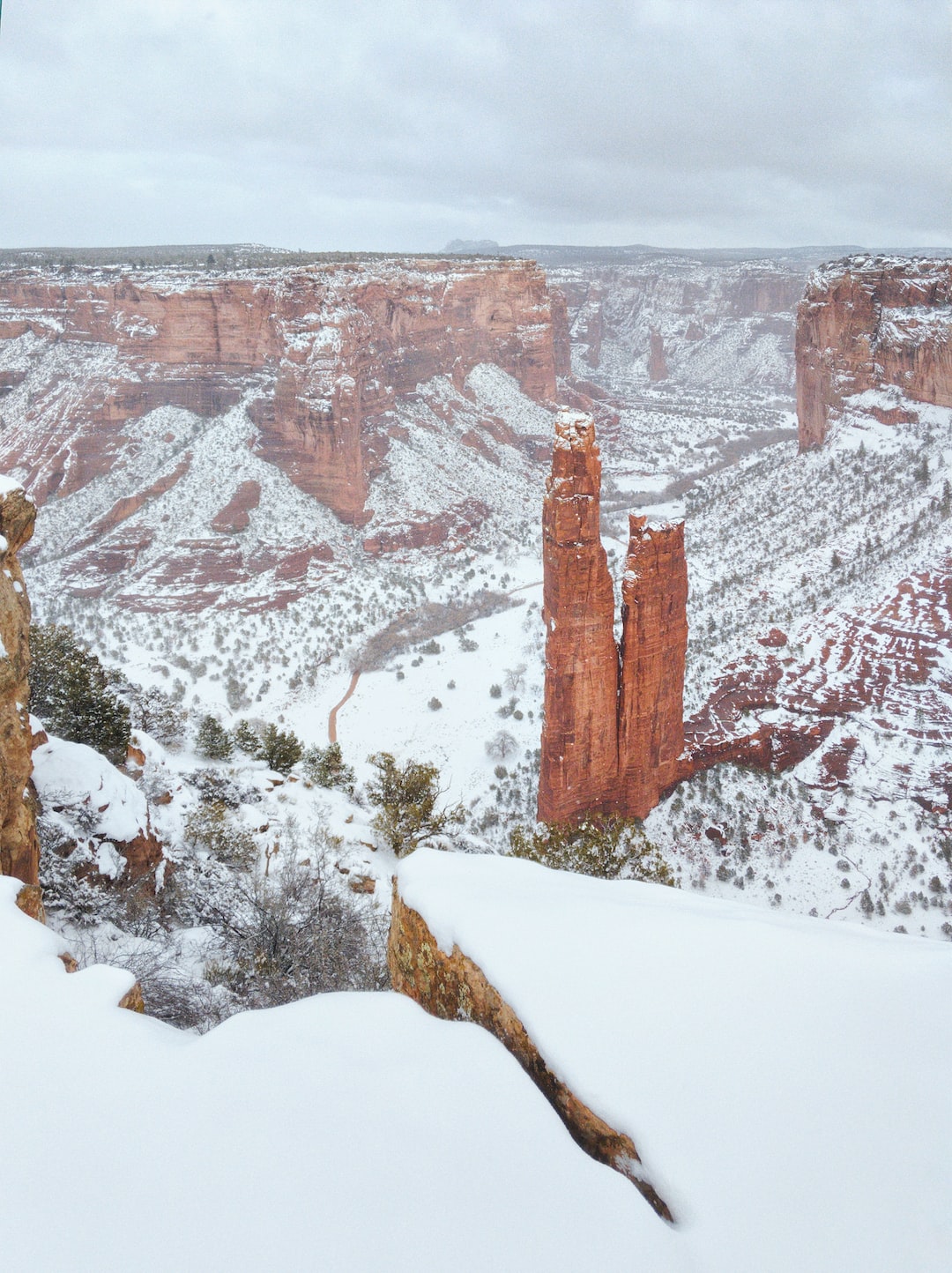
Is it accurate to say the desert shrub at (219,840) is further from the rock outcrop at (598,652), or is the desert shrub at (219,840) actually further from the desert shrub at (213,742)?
the rock outcrop at (598,652)

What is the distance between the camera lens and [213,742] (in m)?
22.7

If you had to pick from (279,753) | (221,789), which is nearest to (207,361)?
(279,753)

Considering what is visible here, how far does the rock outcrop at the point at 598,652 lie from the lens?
17.9 meters

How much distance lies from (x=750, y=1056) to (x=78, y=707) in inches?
681

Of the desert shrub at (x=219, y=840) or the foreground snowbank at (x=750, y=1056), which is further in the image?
the desert shrub at (x=219, y=840)

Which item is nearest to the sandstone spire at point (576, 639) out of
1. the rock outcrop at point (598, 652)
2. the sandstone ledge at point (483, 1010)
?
the rock outcrop at point (598, 652)

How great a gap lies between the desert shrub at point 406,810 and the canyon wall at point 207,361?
1298 inches

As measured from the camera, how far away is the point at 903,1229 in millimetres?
3623

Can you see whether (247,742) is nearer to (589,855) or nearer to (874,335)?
(589,855)

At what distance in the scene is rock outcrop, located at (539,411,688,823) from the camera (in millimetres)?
17875

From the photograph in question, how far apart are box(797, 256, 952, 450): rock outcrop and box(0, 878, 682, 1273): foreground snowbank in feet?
163

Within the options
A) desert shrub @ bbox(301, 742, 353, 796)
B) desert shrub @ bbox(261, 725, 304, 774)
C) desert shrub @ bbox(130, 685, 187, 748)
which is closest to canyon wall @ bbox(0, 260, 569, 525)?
desert shrub @ bbox(130, 685, 187, 748)

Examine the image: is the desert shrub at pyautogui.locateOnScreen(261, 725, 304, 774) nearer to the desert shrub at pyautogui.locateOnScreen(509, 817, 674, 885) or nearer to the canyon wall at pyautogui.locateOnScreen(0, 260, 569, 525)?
the desert shrub at pyautogui.locateOnScreen(509, 817, 674, 885)

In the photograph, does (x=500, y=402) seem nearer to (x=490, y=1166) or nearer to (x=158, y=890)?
(x=158, y=890)
